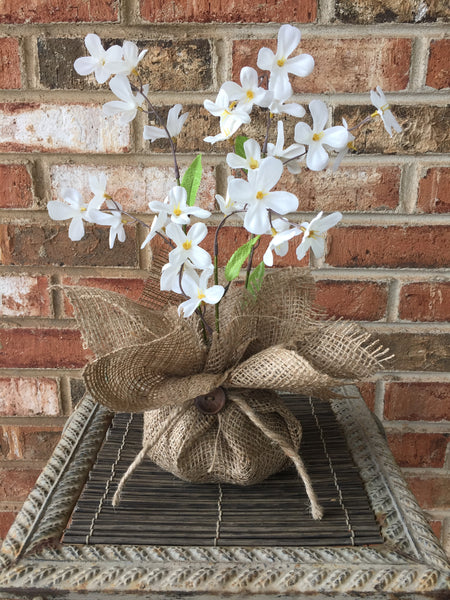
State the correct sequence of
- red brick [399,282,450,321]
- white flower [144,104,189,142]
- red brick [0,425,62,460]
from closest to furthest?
white flower [144,104,189,142], red brick [399,282,450,321], red brick [0,425,62,460]

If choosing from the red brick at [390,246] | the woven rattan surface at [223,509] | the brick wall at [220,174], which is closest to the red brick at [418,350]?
the brick wall at [220,174]

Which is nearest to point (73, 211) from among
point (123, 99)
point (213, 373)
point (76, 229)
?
point (76, 229)

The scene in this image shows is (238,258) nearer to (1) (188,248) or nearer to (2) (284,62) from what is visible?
(1) (188,248)

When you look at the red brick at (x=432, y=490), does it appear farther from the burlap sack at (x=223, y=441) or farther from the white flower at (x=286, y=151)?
the white flower at (x=286, y=151)

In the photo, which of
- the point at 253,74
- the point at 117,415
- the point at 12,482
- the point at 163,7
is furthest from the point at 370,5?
the point at 12,482

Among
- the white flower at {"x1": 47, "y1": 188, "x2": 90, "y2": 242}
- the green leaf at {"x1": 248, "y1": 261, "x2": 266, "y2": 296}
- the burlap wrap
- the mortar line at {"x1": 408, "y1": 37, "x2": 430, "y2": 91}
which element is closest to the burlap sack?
the burlap wrap

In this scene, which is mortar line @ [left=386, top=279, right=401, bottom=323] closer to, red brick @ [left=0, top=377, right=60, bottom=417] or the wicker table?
the wicker table

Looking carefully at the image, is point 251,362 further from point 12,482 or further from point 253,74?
point 12,482

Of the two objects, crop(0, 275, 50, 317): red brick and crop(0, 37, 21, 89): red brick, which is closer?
crop(0, 37, 21, 89): red brick
